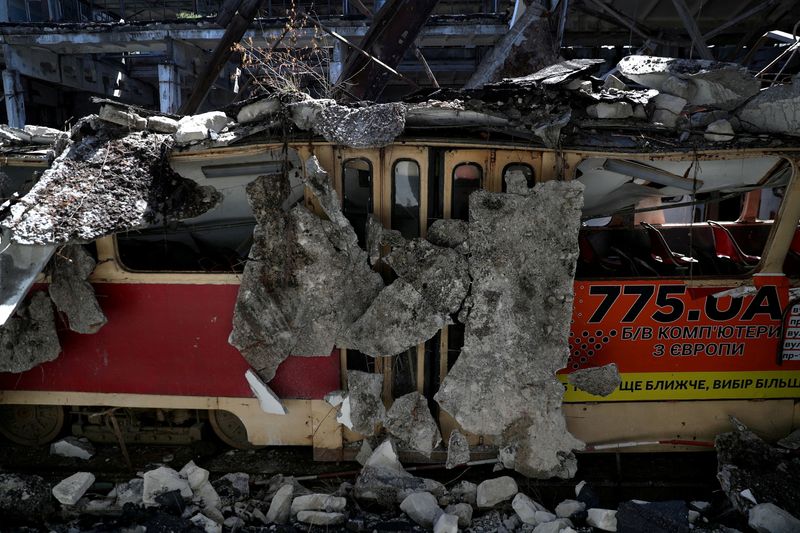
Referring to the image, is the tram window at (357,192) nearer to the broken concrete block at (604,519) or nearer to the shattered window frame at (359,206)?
the shattered window frame at (359,206)

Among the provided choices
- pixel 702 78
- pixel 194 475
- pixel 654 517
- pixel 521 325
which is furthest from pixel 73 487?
pixel 702 78

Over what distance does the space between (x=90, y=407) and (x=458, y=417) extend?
2776 mm

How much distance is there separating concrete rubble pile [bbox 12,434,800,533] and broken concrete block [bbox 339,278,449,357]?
71 cm

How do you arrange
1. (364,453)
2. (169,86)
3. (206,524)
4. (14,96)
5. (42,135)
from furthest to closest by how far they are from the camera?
(14,96), (169,86), (42,135), (364,453), (206,524)

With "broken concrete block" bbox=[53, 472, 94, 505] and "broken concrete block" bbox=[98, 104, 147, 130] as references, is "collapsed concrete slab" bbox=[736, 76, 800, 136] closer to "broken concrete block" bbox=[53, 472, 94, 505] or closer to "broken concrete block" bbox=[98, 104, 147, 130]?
"broken concrete block" bbox=[98, 104, 147, 130]

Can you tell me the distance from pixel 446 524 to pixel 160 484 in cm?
189

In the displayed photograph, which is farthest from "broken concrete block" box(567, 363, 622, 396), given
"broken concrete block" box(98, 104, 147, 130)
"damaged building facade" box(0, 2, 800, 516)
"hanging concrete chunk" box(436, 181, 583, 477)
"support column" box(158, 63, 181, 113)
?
"support column" box(158, 63, 181, 113)

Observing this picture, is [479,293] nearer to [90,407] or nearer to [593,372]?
[593,372]

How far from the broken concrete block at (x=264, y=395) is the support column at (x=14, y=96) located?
10545 millimetres

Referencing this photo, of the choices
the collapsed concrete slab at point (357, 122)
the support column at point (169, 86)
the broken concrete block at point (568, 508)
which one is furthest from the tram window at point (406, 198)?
the support column at point (169, 86)

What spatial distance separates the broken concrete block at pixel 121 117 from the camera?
3430 mm

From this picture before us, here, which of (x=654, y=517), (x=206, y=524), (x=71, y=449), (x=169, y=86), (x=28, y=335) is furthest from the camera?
(x=169, y=86)

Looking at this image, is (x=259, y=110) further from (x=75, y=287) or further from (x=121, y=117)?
(x=75, y=287)

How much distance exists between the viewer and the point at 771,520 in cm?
321
